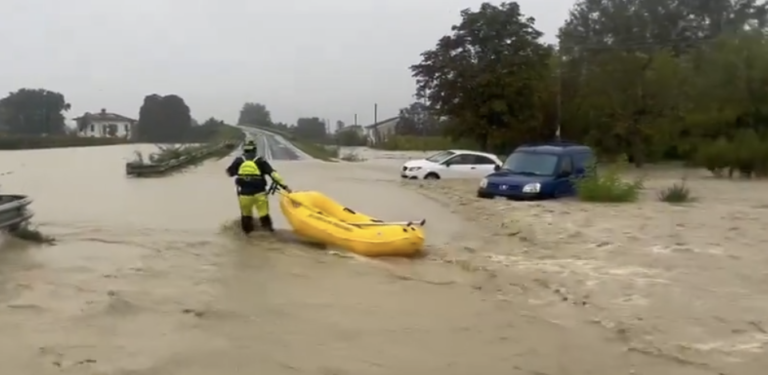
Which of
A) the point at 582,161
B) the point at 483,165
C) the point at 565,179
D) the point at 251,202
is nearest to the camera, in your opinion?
the point at 251,202

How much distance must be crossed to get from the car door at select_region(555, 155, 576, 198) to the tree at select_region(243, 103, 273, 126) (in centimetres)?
12926

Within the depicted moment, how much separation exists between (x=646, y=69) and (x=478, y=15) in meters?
8.19

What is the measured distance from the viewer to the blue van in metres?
18.5

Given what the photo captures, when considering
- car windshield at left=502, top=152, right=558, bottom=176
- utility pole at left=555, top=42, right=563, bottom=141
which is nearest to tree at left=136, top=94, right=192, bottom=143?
utility pole at left=555, top=42, right=563, bottom=141

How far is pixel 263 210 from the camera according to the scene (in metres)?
13.1

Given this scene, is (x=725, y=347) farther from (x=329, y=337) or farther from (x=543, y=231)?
(x=543, y=231)

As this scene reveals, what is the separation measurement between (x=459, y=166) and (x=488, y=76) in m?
10.5

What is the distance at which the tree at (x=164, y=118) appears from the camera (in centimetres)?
7875

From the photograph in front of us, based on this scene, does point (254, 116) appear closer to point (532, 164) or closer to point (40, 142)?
point (40, 142)

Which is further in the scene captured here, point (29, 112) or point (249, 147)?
point (29, 112)

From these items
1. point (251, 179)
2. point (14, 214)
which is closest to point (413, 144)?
point (251, 179)

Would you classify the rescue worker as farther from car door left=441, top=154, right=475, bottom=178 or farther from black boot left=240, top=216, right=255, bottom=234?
car door left=441, top=154, right=475, bottom=178

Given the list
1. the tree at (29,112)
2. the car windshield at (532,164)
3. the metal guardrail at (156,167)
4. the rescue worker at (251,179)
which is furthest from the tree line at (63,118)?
the rescue worker at (251,179)

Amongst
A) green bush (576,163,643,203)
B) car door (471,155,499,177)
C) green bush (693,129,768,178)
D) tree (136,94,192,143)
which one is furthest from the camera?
tree (136,94,192,143)
